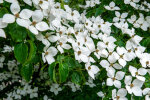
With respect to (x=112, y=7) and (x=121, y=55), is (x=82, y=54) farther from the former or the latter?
(x=112, y=7)

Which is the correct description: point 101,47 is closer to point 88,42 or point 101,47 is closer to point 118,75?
point 88,42

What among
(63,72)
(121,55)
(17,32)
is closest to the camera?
(17,32)

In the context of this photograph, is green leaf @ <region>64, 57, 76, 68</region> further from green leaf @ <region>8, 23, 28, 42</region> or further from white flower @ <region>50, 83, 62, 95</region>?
white flower @ <region>50, 83, 62, 95</region>

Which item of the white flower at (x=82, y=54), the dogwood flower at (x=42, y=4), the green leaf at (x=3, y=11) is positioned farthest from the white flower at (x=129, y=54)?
the green leaf at (x=3, y=11)

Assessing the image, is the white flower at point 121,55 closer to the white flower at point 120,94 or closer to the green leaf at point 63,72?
the white flower at point 120,94

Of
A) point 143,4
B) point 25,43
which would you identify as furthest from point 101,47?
point 143,4

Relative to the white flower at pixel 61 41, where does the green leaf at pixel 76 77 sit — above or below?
below

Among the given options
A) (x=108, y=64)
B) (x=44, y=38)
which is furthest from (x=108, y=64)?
(x=44, y=38)
